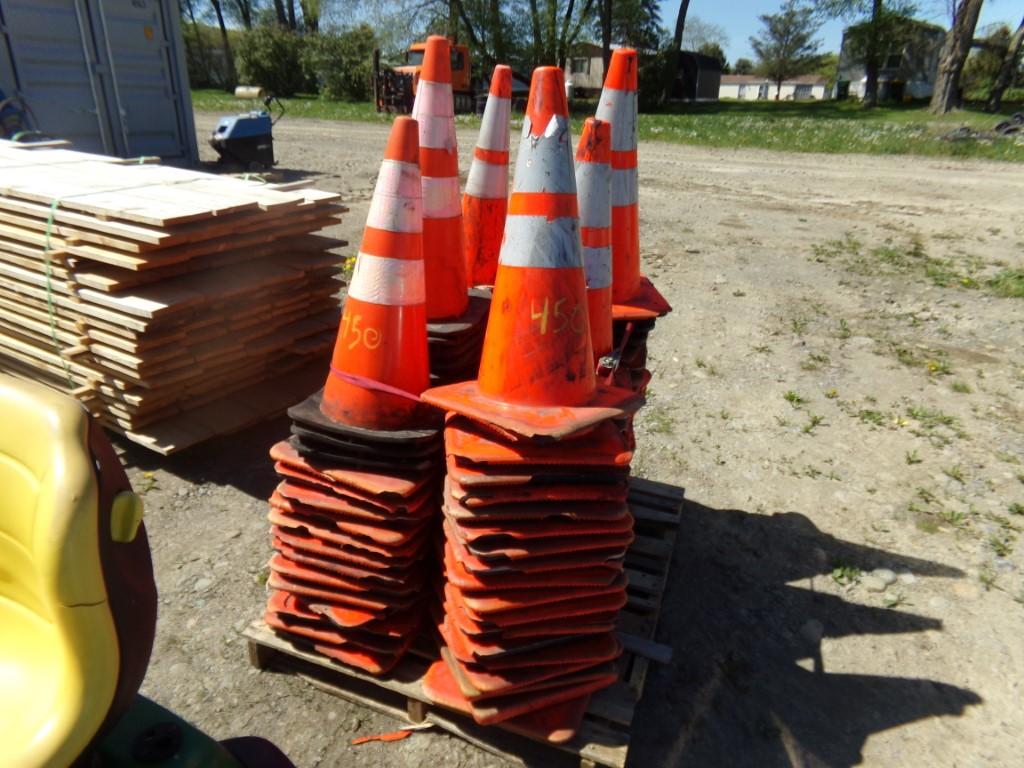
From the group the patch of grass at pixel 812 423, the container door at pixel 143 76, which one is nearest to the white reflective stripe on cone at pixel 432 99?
the patch of grass at pixel 812 423

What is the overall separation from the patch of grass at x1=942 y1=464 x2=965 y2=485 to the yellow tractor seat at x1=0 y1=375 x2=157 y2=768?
13.9 ft

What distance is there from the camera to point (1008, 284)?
23.4 ft

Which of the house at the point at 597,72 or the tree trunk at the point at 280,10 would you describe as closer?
the house at the point at 597,72

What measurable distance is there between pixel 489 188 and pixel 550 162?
108 cm

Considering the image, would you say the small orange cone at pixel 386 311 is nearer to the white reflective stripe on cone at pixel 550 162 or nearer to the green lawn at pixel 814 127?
the white reflective stripe on cone at pixel 550 162

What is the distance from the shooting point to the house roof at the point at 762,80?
67.4m

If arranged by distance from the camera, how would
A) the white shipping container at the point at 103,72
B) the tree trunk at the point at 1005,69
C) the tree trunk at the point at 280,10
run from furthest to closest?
the tree trunk at the point at 280,10, the tree trunk at the point at 1005,69, the white shipping container at the point at 103,72

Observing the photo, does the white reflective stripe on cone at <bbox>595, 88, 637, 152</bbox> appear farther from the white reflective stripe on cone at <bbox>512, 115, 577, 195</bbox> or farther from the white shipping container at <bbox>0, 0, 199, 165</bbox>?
the white shipping container at <bbox>0, 0, 199, 165</bbox>

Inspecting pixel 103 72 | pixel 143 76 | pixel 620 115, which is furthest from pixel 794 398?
pixel 143 76

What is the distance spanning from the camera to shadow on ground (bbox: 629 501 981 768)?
250 cm

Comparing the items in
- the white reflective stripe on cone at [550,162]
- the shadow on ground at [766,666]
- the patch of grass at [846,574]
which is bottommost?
the shadow on ground at [766,666]

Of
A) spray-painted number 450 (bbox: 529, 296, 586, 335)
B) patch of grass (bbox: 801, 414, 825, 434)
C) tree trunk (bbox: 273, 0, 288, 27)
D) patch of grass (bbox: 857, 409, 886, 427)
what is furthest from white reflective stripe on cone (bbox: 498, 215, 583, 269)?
tree trunk (bbox: 273, 0, 288, 27)

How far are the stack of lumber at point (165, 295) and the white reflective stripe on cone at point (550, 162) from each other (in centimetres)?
218

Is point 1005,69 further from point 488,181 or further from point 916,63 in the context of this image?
point 488,181
